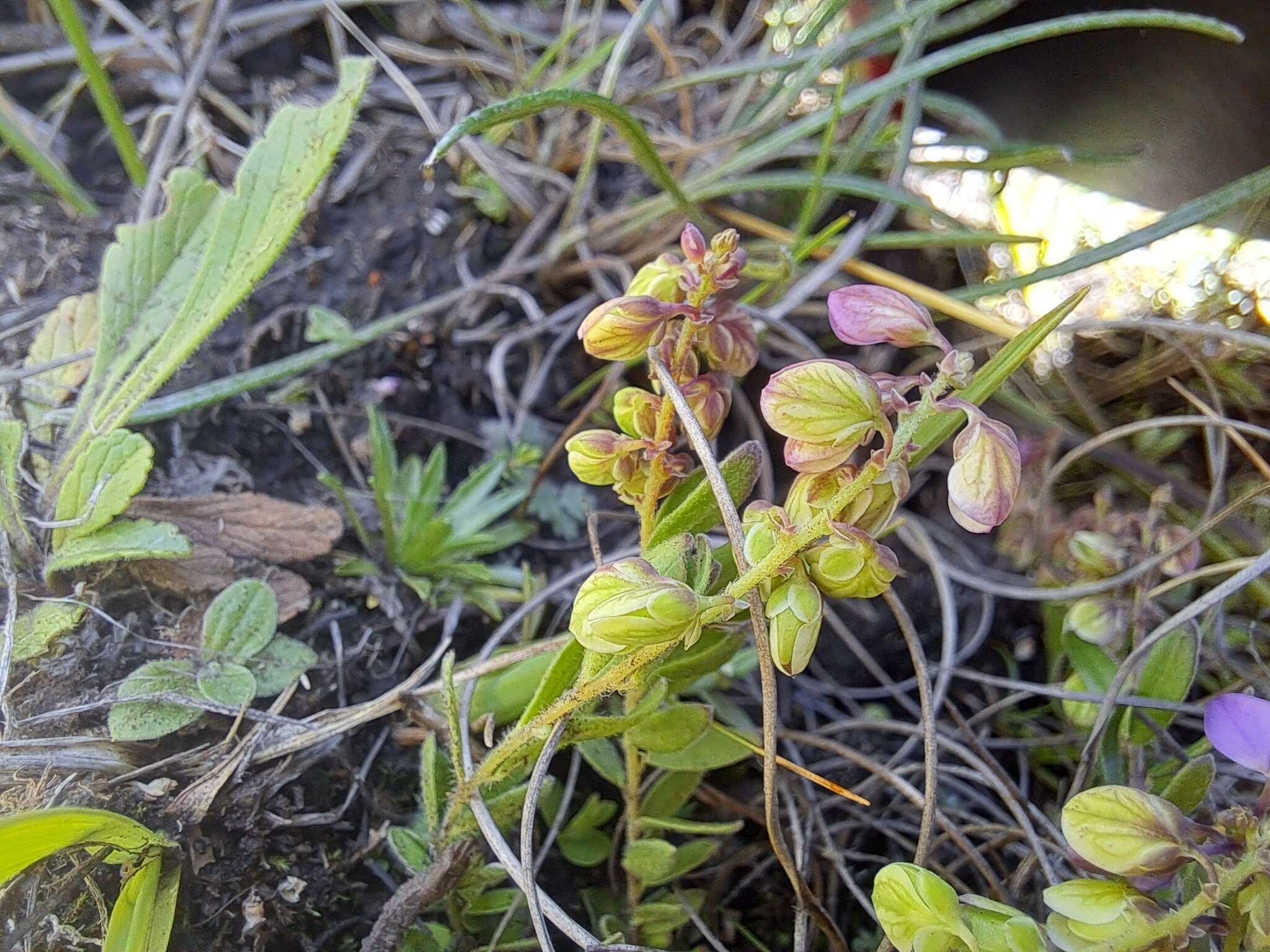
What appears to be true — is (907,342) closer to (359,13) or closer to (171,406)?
(171,406)

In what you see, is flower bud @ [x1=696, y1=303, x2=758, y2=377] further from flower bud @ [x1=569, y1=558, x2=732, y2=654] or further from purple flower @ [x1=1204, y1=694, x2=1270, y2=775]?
purple flower @ [x1=1204, y1=694, x2=1270, y2=775]

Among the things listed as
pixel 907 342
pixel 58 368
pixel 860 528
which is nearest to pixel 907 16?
pixel 907 342

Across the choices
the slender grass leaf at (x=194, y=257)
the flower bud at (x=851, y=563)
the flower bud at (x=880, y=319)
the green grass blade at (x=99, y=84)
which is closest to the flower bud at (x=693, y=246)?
the flower bud at (x=880, y=319)

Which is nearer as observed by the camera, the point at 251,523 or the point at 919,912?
the point at 919,912

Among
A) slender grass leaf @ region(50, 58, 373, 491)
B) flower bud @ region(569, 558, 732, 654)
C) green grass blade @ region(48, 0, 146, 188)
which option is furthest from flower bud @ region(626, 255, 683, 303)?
green grass blade @ region(48, 0, 146, 188)

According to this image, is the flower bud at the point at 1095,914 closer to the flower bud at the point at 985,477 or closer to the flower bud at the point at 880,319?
the flower bud at the point at 985,477

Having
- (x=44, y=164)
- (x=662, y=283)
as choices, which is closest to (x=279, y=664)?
(x=662, y=283)

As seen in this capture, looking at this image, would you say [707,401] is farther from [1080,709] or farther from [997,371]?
[1080,709]
